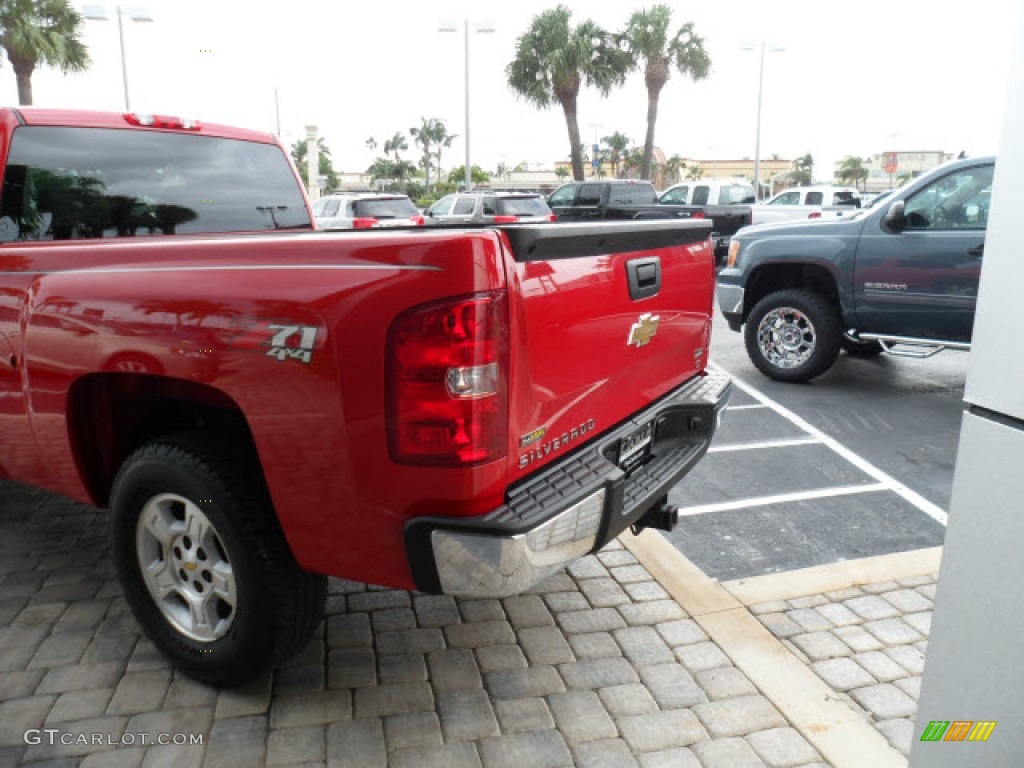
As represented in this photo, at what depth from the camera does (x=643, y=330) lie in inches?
121

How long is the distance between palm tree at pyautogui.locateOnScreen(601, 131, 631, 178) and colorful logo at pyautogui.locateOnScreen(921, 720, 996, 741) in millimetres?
87281

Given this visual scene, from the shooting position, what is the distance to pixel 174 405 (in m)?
2.95

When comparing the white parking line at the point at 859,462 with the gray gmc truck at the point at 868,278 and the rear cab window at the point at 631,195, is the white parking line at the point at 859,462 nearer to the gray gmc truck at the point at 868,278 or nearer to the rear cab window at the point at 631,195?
the gray gmc truck at the point at 868,278

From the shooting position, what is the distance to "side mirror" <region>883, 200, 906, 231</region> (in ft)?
21.7

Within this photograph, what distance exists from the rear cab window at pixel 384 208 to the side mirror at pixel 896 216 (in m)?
11.8

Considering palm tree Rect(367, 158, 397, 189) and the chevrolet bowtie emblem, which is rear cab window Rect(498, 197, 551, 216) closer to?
the chevrolet bowtie emblem

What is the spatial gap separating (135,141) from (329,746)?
291cm

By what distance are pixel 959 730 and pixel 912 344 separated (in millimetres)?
5842

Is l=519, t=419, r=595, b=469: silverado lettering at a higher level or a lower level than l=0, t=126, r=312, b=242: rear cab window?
lower

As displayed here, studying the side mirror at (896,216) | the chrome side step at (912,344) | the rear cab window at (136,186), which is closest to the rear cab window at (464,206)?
the chrome side step at (912,344)

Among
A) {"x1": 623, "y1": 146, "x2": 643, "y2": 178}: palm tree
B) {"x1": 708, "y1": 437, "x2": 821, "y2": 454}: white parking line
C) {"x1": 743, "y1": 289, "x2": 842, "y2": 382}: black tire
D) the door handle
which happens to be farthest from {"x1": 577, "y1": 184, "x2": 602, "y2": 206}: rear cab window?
{"x1": 623, "y1": 146, "x2": 643, "y2": 178}: palm tree

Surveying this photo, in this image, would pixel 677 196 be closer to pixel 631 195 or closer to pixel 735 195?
pixel 735 195

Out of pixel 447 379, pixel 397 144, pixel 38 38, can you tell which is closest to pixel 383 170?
pixel 397 144

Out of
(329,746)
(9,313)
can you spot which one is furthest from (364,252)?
(9,313)
